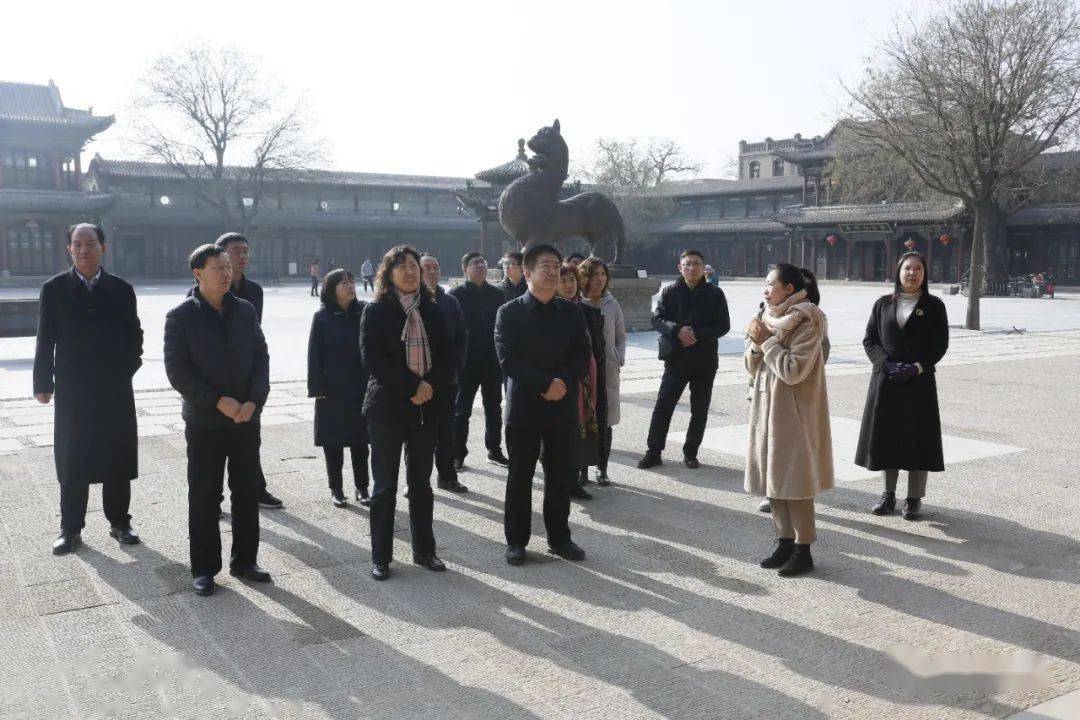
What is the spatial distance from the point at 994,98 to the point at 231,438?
17.2 meters

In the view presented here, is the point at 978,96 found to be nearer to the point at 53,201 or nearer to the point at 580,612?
the point at 580,612

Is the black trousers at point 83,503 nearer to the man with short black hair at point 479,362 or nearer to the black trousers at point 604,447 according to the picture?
the man with short black hair at point 479,362

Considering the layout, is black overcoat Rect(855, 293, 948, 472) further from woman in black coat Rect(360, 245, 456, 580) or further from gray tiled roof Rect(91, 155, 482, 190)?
gray tiled roof Rect(91, 155, 482, 190)

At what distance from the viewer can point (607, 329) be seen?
5.96m

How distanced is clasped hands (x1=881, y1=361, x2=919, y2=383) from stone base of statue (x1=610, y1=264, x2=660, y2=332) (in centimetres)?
1123

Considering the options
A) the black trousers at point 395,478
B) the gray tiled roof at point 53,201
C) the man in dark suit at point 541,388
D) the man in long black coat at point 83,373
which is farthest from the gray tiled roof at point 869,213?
Answer: the man in long black coat at point 83,373

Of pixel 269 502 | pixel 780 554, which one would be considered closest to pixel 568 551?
pixel 780 554

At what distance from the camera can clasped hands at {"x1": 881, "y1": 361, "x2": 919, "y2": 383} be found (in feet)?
16.6

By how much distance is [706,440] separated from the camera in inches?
290

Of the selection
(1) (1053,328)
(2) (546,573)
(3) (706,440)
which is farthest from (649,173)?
(2) (546,573)

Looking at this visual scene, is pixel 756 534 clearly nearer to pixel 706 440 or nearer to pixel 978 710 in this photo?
pixel 978 710

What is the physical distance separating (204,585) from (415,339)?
1.44 meters

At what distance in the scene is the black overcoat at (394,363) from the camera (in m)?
4.17

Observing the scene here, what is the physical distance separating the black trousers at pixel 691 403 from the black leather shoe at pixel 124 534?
3.43 metres
